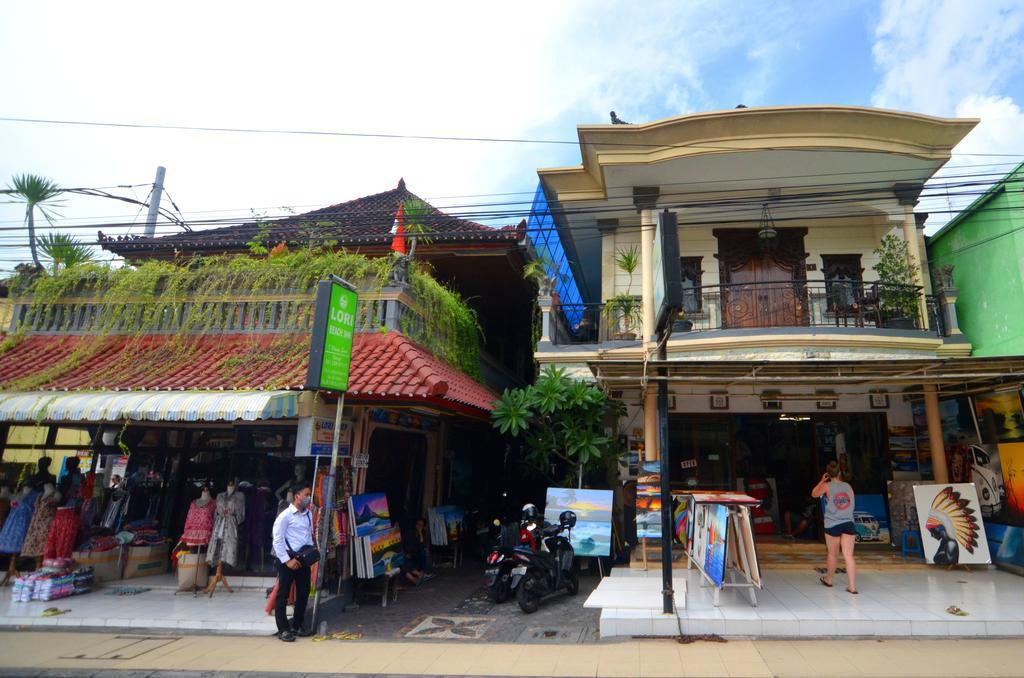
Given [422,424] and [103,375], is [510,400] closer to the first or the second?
[422,424]

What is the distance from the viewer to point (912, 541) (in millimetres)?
8945

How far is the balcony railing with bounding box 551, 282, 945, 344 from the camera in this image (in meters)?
9.94

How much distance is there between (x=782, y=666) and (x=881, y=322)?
768 cm

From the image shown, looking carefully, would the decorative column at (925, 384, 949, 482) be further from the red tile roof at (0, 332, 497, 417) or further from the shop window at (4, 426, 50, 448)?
the shop window at (4, 426, 50, 448)

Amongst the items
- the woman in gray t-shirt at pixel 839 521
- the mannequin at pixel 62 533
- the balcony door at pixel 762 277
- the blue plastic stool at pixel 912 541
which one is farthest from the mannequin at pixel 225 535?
the blue plastic stool at pixel 912 541

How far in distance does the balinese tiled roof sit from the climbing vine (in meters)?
1.58

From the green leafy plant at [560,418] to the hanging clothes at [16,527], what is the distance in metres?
7.05

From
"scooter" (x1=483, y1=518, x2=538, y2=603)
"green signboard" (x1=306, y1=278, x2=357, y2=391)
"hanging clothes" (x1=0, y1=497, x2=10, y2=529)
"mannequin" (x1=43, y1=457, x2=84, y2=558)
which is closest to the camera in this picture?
"green signboard" (x1=306, y1=278, x2=357, y2=391)

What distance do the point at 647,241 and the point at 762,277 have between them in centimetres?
288

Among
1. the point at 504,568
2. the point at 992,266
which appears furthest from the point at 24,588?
the point at 992,266

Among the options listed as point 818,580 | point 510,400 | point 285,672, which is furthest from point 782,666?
point 510,400

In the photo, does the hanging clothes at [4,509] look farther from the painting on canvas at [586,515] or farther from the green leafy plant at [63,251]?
the painting on canvas at [586,515]

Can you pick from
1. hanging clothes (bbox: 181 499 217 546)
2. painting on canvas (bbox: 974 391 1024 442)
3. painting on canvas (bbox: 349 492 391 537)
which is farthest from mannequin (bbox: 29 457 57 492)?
painting on canvas (bbox: 974 391 1024 442)

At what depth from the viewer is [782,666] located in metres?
4.69
